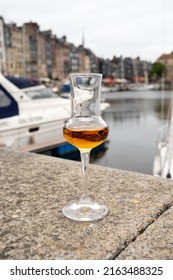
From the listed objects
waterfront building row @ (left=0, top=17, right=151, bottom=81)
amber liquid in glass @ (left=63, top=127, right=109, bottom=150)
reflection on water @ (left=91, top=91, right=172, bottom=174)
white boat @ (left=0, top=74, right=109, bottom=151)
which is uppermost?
waterfront building row @ (left=0, top=17, right=151, bottom=81)

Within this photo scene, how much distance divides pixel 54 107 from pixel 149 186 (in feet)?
26.5

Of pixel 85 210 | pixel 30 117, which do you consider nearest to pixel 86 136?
pixel 85 210

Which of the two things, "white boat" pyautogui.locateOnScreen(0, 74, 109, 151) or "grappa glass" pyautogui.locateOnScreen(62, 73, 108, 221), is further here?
"white boat" pyautogui.locateOnScreen(0, 74, 109, 151)

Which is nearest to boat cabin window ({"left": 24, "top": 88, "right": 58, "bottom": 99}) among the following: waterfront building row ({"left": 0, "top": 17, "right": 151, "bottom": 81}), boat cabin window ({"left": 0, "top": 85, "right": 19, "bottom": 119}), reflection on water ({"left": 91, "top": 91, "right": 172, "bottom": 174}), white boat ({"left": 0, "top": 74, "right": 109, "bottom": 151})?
white boat ({"left": 0, "top": 74, "right": 109, "bottom": 151})

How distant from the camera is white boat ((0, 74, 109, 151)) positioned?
7.89 metres

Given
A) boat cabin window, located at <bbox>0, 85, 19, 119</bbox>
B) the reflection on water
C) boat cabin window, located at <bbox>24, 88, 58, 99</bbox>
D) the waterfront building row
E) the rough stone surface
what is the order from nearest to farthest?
the rough stone surface, boat cabin window, located at <bbox>0, 85, 19, 119</bbox>, boat cabin window, located at <bbox>24, 88, 58, 99</bbox>, the reflection on water, the waterfront building row

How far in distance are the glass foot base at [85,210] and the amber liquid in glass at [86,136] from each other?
30 centimetres

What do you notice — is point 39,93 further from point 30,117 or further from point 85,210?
point 85,210

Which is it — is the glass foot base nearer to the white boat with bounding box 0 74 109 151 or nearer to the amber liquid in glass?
the amber liquid in glass

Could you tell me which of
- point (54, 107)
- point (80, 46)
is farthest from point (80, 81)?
point (80, 46)

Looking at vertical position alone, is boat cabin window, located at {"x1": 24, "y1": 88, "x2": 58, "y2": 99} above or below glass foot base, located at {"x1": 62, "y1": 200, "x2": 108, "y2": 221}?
above

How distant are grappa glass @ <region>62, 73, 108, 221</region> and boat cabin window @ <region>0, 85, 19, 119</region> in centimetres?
658

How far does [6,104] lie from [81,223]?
6.83m
